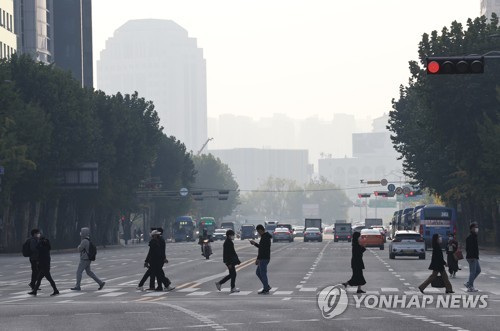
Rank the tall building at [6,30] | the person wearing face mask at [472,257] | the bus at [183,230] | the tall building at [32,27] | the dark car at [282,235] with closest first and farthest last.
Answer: the person wearing face mask at [472,257] → the dark car at [282,235] → the tall building at [6,30] → the tall building at [32,27] → the bus at [183,230]

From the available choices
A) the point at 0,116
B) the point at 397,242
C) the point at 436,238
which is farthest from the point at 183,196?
the point at 436,238

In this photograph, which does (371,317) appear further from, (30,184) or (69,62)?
(69,62)

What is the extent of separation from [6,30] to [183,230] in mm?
40937

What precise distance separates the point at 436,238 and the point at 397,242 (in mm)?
36299

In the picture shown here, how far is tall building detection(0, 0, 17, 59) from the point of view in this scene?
456 ft

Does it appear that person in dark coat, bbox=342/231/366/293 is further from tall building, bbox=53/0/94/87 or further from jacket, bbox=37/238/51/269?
tall building, bbox=53/0/94/87

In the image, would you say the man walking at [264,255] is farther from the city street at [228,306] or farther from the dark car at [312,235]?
the dark car at [312,235]

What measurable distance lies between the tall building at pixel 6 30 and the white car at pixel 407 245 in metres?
73.4

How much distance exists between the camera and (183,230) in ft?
562

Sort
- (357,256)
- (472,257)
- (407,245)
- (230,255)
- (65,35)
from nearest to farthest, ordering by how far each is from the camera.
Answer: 1. (357,256)
2. (472,257)
3. (230,255)
4. (407,245)
5. (65,35)

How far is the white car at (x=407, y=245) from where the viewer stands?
72438 millimetres

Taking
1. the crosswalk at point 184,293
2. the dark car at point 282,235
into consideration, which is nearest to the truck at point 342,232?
the dark car at point 282,235

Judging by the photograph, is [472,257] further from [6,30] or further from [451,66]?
[6,30]

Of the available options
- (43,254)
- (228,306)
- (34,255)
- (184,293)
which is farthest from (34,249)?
(228,306)
